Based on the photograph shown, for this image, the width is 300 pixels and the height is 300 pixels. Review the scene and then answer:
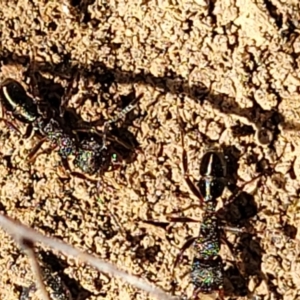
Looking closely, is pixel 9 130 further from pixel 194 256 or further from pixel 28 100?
pixel 194 256

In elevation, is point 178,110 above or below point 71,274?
above

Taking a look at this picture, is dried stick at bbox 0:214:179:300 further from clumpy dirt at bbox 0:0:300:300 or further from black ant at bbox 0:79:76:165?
black ant at bbox 0:79:76:165

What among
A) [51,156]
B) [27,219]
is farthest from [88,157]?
[27,219]

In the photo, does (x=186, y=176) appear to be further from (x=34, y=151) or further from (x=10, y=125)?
(x=10, y=125)

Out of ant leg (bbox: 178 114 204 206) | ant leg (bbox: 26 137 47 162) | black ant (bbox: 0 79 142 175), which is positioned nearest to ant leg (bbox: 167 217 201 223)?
ant leg (bbox: 178 114 204 206)

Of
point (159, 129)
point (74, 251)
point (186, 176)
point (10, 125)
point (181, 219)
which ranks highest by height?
point (10, 125)

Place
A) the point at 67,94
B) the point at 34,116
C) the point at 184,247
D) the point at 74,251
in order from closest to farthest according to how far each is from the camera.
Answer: the point at 74,251 → the point at 184,247 → the point at 67,94 → the point at 34,116

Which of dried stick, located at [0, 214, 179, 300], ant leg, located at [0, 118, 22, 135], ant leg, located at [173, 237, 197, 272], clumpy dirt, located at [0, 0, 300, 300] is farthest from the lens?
ant leg, located at [0, 118, 22, 135]

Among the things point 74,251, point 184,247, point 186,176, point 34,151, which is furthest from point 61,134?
point 74,251
